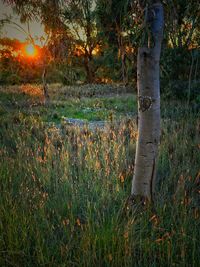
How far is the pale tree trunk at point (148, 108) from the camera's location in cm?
239

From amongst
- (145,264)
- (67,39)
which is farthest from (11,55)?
(145,264)

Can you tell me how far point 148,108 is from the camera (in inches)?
100

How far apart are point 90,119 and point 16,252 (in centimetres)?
721

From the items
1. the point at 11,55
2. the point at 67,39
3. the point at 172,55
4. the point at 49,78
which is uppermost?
the point at 11,55

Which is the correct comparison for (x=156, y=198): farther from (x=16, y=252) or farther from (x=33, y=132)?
(x=33, y=132)

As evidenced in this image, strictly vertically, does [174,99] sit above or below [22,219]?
above

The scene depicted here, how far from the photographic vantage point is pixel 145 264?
2104 mm

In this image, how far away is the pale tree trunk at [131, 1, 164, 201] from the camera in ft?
7.84

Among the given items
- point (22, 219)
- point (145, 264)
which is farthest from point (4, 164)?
point (145, 264)

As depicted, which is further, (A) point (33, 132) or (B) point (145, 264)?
(A) point (33, 132)

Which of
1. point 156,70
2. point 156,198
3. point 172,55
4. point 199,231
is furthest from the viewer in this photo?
point 172,55

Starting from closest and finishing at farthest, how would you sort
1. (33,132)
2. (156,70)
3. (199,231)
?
(199,231) → (156,70) → (33,132)

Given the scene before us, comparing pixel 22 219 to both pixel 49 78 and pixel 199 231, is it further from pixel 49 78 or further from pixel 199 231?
pixel 49 78

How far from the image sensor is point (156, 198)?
→ 3000mm
